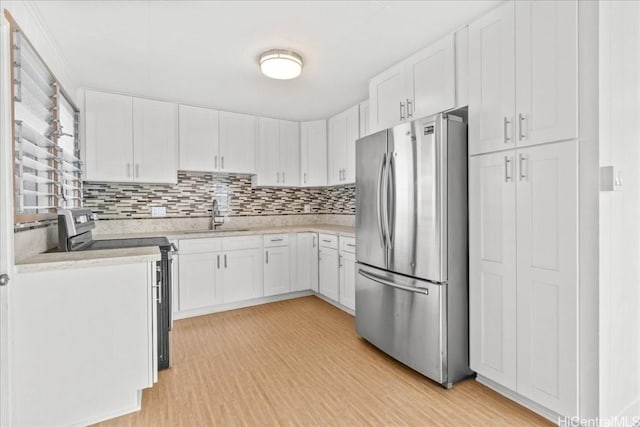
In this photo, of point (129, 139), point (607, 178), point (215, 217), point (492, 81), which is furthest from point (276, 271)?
point (607, 178)

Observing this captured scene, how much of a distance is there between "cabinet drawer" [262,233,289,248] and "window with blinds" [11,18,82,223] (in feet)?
6.41

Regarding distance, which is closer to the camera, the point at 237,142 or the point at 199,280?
the point at 199,280

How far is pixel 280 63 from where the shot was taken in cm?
252

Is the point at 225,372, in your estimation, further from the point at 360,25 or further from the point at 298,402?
the point at 360,25

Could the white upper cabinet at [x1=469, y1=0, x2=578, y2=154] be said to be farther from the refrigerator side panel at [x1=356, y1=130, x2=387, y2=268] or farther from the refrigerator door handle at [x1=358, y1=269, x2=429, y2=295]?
the refrigerator door handle at [x1=358, y1=269, x2=429, y2=295]

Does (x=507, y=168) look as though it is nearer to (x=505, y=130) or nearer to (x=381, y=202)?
(x=505, y=130)

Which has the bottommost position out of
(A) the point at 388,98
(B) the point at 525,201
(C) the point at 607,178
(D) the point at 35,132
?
(B) the point at 525,201

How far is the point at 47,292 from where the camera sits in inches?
64.8

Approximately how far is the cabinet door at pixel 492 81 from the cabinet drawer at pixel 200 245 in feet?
8.92

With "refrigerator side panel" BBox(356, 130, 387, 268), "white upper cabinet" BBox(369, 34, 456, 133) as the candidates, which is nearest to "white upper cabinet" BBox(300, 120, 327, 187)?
"white upper cabinet" BBox(369, 34, 456, 133)

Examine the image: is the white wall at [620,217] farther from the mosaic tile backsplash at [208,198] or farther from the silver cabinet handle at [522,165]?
the mosaic tile backsplash at [208,198]

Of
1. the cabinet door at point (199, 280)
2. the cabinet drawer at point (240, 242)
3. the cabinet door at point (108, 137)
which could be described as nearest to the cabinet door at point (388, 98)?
the cabinet drawer at point (240, 242)

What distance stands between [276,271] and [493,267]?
257 centimetres

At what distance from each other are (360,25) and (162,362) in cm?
277
